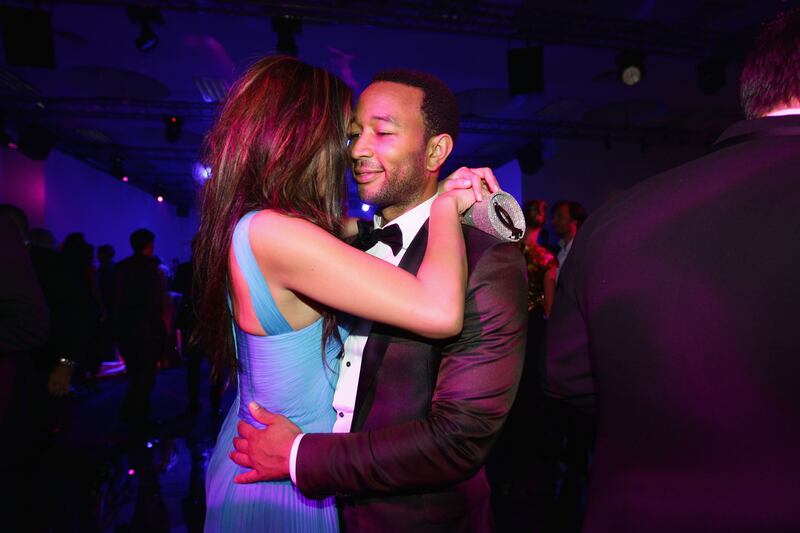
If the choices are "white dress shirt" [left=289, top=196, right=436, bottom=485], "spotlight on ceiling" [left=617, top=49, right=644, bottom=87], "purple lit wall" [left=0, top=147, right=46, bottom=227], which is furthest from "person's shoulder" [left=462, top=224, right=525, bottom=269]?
"purple lit wall" [left=0, top=147, right=46, bottom=227]

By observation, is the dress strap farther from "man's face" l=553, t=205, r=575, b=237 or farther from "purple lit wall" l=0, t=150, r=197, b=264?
"purple lit wall" l=0, t=150, r=197, b=264

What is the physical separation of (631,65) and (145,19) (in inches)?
244

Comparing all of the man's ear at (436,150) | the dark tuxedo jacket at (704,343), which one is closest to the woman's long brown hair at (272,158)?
the man's ear at (436,150)

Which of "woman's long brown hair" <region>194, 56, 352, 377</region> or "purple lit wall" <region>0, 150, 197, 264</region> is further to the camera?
"purple lit wall" <region>0, 150, 197, 264</region>

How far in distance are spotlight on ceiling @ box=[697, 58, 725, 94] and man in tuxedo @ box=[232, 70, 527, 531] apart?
8.09 m

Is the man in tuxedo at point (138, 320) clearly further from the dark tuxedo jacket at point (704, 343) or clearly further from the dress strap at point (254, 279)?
the dark tuxedo jacket at point (704, 343)

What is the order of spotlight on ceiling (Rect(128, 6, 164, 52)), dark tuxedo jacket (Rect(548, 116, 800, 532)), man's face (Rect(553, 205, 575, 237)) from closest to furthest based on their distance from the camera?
dark tuxedo jacket (Rect(548, 116, 800, 532))
man's face (Rect(553, 205, 575, 237))
spotlight on ceiling (Rect(128, 6, 164, 52))

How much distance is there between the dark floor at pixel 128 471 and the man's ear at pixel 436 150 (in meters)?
1.09

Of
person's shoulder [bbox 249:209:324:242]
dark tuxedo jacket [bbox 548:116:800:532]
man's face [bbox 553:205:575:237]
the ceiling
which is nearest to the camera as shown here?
dark tuxedo jacket [bbox 548:116:800:532]

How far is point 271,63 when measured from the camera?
143cm

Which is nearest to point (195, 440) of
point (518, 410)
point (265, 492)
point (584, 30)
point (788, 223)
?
point (518, 410)

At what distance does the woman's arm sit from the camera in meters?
1.13

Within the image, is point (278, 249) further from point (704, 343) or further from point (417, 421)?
point (704, 343)

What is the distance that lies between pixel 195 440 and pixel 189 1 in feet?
15.8
